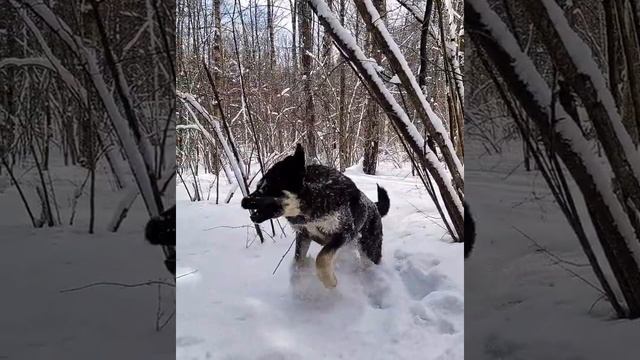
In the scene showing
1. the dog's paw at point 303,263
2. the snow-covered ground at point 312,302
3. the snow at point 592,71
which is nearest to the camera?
the snow at point 592,71

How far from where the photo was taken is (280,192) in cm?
140

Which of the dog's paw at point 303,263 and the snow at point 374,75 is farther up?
the snow at point 374,75

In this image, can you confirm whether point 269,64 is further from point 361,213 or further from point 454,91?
point 361,213

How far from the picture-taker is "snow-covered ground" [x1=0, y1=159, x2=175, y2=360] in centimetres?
55

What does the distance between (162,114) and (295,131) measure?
6.27ft

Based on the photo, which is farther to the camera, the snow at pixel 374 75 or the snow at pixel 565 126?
the snow at pixel 374 75

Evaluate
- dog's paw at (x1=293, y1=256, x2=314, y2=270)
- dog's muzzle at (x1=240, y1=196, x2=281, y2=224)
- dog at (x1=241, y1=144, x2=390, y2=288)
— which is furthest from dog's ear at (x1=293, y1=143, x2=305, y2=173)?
dog's paw at (x1=293, y1=256, x2=314, y2=270)

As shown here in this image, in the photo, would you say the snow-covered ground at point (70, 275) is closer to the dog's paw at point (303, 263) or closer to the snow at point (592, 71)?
the snow at point (592, 71)

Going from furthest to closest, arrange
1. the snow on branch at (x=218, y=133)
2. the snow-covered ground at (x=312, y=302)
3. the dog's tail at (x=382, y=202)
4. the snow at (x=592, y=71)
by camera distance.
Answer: the snow on branch at (x=218, y=133), the dog's tail at (x=382, y=202), the snow-covered ground at (x=312, y=302), the snow at (x=592, y=71)

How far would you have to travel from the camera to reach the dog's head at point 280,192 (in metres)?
1.37

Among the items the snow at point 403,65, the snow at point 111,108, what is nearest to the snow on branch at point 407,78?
the snow at point 403,65

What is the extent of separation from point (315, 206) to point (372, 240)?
333mm

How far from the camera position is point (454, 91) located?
72.6 inches

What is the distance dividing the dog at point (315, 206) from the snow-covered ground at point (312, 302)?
11cm
